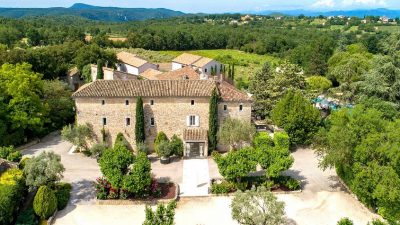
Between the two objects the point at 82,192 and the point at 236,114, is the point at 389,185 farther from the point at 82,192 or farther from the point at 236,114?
the point at 82,192

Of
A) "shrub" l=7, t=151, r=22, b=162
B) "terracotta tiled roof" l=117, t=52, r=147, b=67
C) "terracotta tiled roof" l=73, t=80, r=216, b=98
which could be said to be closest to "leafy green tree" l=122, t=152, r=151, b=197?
"terracotta tiled roof" l=73, t=80, r=216, b=98

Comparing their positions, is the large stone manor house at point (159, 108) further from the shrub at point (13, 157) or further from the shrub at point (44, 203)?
the shrub at point (44, 203)

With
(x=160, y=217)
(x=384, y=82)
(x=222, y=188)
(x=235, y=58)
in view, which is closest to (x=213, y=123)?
(x=222, y=188)

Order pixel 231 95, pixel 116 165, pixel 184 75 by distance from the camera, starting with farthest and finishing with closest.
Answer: pixel 184 75 → pixel 231 95 → pixel 116 165

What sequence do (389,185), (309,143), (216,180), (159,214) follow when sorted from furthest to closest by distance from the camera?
(309,143) < (216,180) < (389,185) < (159,214)

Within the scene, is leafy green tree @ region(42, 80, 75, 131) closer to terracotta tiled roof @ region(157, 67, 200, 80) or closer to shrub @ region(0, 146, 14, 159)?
Result: shrub @ region(0, 146, 14, 159)

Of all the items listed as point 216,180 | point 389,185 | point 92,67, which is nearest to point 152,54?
point 92,67

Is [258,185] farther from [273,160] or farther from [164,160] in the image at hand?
[164,160]

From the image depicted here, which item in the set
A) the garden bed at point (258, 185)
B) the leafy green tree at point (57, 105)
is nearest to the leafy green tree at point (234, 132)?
the garden bed at point (258, 185)
